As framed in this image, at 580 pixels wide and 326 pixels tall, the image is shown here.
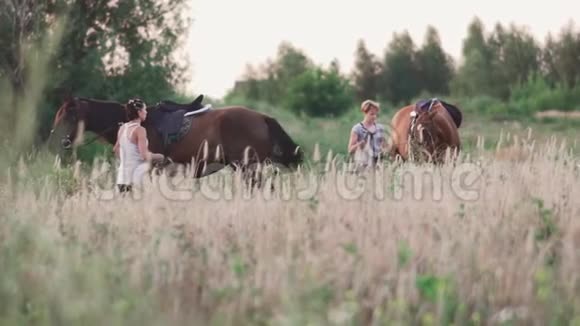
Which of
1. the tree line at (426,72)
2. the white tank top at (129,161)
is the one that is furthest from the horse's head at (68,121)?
the tree line at (426,72)

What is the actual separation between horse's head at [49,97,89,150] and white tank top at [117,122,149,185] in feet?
5.03

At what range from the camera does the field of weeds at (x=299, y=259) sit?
4.35 meters

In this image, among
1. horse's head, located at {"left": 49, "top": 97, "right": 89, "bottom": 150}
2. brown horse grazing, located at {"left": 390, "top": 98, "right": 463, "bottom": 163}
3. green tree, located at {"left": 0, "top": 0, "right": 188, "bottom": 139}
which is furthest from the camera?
green tree, located at {"left": 0, "top": 0, "right": 188, "bottom": 139}

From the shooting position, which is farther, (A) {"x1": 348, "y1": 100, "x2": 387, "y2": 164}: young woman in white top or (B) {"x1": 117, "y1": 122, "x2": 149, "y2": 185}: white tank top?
(A) {"x1": 348, "y1": 100, "x2": 387, "y2": 164}: young woman in white top

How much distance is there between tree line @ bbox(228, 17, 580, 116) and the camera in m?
60.4

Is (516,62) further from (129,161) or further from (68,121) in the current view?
(129,161)

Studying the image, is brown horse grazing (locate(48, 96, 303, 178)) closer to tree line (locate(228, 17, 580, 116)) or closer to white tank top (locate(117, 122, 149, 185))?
white tank top (locate(117, 122, 149, 185))

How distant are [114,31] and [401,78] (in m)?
58.0

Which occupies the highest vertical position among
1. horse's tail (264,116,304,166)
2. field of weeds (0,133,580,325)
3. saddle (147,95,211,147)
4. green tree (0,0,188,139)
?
green tree (0,0,188,139)

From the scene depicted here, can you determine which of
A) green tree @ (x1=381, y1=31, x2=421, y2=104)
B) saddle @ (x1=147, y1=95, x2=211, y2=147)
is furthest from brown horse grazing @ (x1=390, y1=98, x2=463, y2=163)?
green tree @ (x1=381, y1=31, x2=421, y2=104)

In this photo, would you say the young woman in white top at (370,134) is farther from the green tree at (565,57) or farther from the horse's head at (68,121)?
the green tree at (565,57)

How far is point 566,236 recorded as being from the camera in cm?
571

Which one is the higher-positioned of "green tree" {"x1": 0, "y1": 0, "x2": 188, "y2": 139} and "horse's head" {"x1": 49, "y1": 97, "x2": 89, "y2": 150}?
"green tree" {"x1": 0, "y1": 0, "x2": 188, "y2": 139}

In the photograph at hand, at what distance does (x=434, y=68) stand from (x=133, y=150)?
69773 mm
